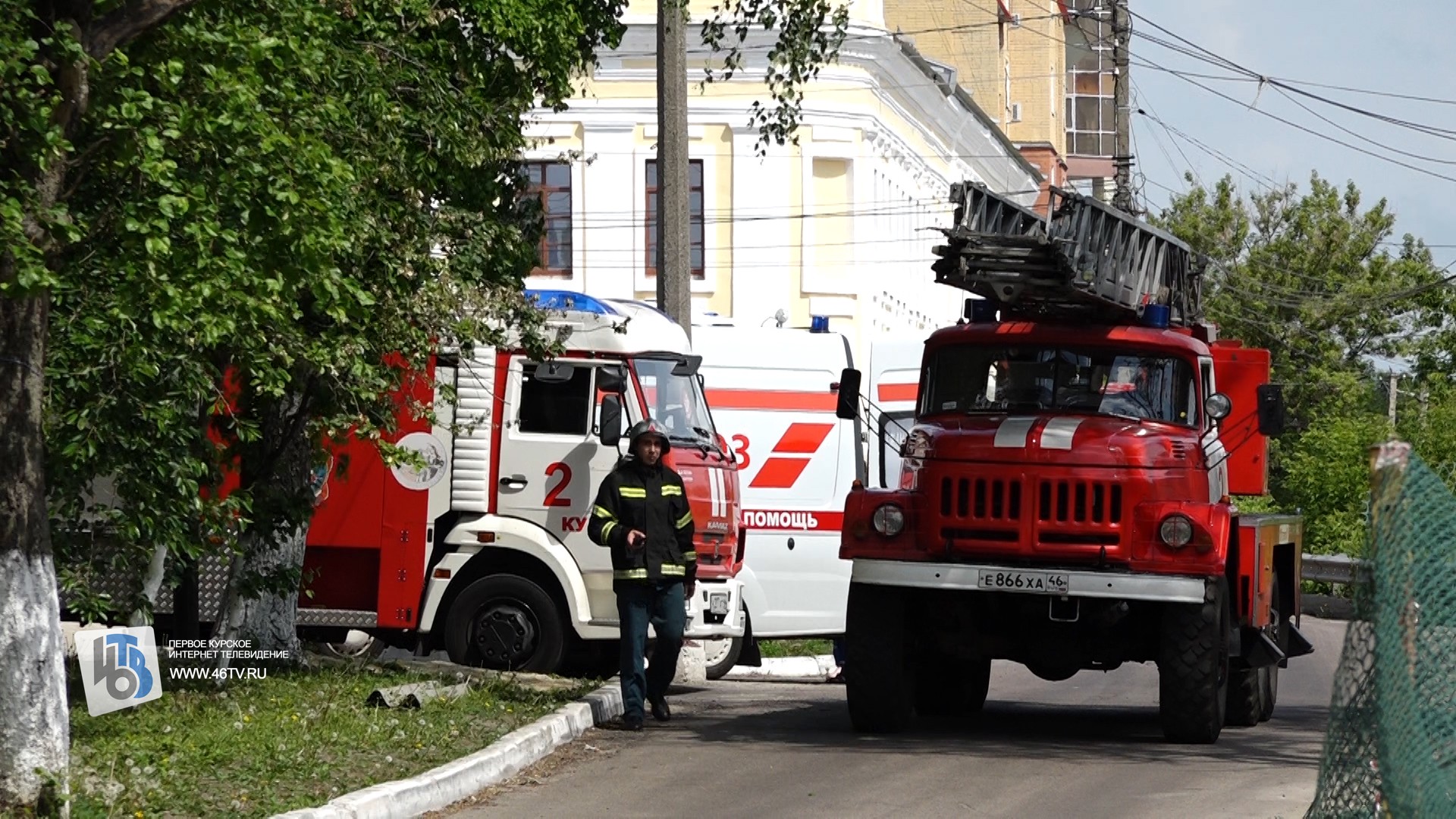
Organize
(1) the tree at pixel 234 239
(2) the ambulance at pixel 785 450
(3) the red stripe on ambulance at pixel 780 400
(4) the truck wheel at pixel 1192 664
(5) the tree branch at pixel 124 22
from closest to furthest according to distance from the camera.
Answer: (1) the tree at pixel 234 239, (5) the tree branch at pixel 124 22, (4) the truck wheel at pixel 1192 664, (2) the ambulance at pixel 785 450, (3) the red stripe on ambulance at pixel 780 400

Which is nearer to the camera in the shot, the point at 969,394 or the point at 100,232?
the point at 100,232

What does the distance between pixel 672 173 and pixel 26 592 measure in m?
10.1

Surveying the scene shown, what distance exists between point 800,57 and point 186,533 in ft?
21.4

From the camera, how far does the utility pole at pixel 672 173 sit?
1822 centimetres

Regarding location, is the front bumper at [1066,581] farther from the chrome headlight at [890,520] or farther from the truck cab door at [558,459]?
the truck cab door at [558,459]

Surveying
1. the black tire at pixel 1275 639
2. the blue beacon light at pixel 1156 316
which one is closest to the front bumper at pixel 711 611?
the blue beacon light at pixel 1156 316

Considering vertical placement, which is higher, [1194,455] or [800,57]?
[800,57]

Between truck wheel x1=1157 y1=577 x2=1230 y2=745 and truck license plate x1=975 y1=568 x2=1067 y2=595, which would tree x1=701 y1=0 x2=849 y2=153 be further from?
truck wheel x1=1157 y1=577 x2=1230 y2=745

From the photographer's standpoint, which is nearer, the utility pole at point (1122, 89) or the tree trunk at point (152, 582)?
the tree trunk at point (152, 582)

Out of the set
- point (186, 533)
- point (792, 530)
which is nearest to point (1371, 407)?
point (792, 530)

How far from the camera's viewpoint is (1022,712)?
16.3m

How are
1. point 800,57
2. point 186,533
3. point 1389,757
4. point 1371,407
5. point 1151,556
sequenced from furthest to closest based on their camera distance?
point 1371,407 → point 800,57 → point 1151,556 → point 186,533 → point 1389,757

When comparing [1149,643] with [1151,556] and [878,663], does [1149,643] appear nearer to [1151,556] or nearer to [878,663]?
[1151,556]

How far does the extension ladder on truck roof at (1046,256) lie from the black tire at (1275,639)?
2894mm
